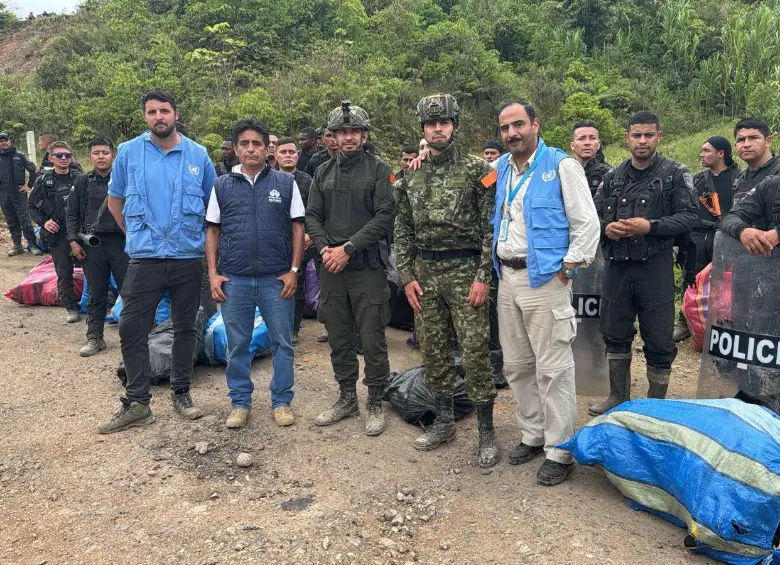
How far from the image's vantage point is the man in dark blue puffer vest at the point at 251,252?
398 centimetres

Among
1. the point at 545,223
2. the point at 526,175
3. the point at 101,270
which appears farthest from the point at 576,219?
the point at 101,270

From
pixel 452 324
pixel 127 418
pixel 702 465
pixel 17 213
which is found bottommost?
pixel 127 418

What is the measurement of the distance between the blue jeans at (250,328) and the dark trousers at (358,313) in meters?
0.30

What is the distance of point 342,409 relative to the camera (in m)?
4.23

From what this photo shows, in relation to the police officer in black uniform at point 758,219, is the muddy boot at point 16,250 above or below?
below

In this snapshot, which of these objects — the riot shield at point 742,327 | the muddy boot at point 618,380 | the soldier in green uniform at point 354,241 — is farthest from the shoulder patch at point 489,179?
the muddy boot at point 618,380

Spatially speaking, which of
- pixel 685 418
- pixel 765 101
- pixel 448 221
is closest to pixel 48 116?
pixel 448 221

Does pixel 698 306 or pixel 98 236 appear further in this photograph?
pixel 98 236

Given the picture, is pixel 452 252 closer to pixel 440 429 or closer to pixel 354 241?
pixel 354 241

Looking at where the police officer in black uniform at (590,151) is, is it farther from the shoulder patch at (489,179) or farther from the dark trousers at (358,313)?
the dark trousers at (358,313)

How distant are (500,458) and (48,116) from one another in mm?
19278

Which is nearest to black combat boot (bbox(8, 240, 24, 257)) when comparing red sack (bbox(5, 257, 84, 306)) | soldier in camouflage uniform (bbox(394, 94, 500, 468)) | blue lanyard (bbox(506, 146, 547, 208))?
red sack (bbox(5, 257, 84, 306))

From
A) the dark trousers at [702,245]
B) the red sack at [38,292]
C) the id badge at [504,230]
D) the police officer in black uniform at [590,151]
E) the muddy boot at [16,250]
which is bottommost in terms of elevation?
the red sack at [38,292]

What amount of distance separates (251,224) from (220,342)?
64.1 inches
